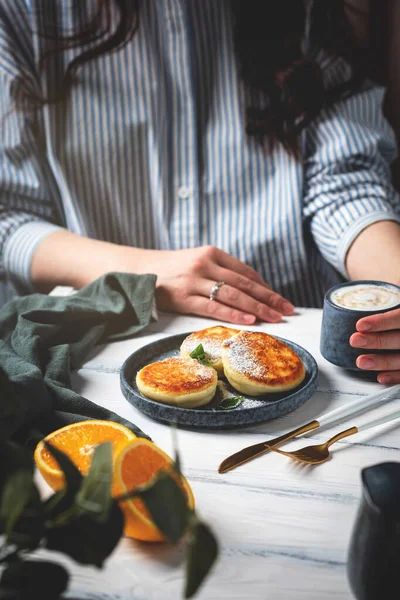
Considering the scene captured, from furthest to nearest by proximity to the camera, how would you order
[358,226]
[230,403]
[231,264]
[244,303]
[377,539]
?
[358,226], [231,264], [244,303], [230,403], [377,539]

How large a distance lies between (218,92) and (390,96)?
66 centimetres

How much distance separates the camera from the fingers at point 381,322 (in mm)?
959

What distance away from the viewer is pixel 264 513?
0.71 m

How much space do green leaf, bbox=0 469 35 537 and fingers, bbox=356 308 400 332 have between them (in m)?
0.65

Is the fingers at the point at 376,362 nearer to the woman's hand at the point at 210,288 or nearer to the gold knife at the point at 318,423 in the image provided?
the gold knife at the point at 318,423

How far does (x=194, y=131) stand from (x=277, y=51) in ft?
1.10

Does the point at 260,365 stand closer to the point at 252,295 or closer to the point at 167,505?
the point at 252,295

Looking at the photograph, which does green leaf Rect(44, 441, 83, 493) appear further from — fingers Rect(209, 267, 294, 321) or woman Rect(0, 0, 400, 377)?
woman Rect(0, 0, 400, 377)

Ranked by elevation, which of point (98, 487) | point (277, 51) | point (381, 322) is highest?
point (277, 51)

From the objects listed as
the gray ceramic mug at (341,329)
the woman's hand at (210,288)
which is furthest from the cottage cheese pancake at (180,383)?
the woman's hand at (210,288)

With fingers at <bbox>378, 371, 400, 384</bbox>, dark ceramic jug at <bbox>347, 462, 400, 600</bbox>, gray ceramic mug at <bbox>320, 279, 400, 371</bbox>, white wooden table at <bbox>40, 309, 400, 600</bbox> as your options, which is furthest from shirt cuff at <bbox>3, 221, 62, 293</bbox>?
dark ceramic jug at <bbox>347, 462, 400, 600</bbox>

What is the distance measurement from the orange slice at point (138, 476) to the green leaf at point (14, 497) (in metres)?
0.17

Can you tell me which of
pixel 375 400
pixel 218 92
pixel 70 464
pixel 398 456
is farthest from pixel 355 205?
pixel 70 464

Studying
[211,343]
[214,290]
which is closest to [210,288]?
[214,290]
